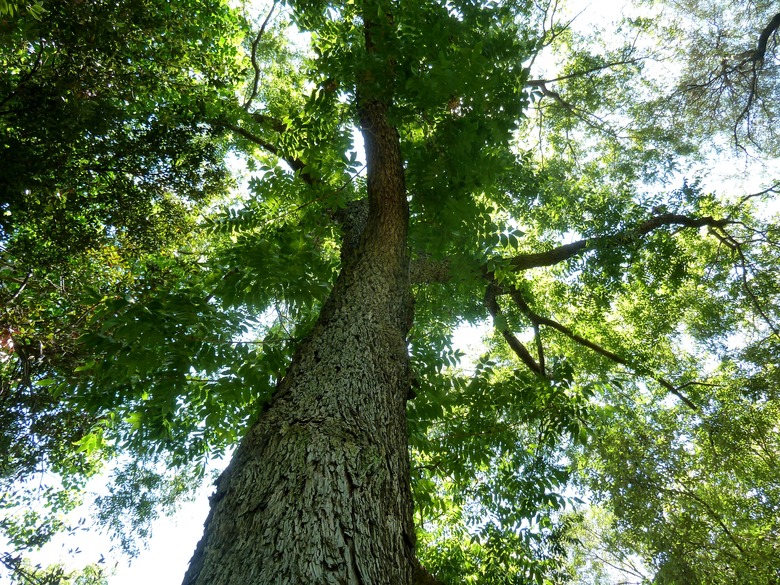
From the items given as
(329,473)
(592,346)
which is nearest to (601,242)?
(592,346)

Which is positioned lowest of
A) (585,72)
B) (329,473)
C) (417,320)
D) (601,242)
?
(329,473)

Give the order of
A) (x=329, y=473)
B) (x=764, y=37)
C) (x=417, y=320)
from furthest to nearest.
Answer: (x=764, y=37), (x=417, y=320), (x=329, y=473)

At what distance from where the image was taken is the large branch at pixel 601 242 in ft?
24.2

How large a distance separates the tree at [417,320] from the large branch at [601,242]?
54mm

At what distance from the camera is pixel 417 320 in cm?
679

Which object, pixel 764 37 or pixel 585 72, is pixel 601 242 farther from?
pixel 764 37

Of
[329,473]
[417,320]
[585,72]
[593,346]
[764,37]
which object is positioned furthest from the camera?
[585,72]

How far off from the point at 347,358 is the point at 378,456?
0.75m

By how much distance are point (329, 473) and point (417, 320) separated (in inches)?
→ 195

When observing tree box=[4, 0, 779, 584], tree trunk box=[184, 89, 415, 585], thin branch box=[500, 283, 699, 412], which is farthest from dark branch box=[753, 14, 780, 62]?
tree trunk box=[184, 89, 415, 585]

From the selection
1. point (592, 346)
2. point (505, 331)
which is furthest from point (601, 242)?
point (592, 346)

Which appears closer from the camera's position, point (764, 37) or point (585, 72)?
point (764, 37)

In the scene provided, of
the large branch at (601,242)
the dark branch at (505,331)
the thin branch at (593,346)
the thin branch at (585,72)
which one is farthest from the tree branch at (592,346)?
the thin branch at (585,72)

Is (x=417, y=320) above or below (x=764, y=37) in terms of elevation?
below
